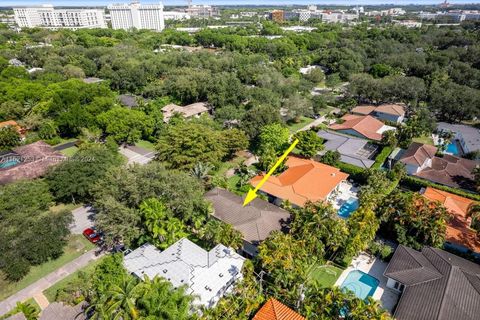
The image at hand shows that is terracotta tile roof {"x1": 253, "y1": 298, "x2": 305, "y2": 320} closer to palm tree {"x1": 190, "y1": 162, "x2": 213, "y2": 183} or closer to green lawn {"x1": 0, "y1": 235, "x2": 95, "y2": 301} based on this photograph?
palm tree {"x1": 190, "y1": 162, "x2": 213, "y2": 183}

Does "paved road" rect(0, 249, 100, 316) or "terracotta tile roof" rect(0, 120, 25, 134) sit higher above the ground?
"terracotta tile roof" rect(0, 120, 25, 134)

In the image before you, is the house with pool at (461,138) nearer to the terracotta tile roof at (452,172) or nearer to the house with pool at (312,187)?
the terracotta tile roof at (452,172)

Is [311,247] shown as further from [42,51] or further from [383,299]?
[42,51]

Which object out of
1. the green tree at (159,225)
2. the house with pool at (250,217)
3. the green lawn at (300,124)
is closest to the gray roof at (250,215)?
the house with pool at (250,217)

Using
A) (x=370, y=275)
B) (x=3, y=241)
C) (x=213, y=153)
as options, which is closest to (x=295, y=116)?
(x=213, y=153)

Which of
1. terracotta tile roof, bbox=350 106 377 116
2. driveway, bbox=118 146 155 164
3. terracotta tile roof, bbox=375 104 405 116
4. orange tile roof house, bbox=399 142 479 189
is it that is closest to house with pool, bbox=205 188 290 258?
driveway, bbox=118 146 155 164

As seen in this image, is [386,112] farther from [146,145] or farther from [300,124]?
[146,145]
